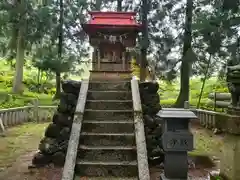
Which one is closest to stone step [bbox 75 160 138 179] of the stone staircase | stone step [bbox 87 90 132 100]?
the stone staircase

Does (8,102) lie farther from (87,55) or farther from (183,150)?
(183,150)

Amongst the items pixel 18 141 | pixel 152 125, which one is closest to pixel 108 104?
pixel 152 125

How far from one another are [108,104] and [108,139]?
1313 mm

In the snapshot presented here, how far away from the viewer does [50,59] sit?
58.2 ft

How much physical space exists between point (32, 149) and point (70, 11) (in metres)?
12.8

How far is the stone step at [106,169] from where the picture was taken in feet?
19.9

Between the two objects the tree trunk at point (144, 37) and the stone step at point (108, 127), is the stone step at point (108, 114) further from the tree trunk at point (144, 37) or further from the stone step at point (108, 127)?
the tree trunk at point (144, 37)

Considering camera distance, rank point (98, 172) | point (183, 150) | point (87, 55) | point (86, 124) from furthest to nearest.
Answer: point (87, 55), point (86, 124), point (98, 172), point (183, 150)

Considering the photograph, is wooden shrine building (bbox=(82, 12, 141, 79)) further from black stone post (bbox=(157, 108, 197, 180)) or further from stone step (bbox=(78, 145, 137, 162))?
black stone post (bbox=(157, 108, 197, 180))

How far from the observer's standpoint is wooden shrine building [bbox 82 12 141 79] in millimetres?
14062

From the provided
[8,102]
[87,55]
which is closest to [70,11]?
[87,55]

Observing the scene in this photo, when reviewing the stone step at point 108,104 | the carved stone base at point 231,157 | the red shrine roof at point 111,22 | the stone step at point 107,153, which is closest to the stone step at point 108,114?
the stone step at point 108,104

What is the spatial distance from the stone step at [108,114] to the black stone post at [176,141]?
7.75 ft

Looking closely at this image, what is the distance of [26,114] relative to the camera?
606 inches
